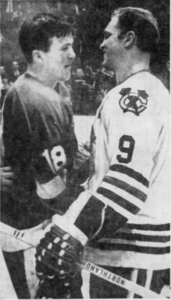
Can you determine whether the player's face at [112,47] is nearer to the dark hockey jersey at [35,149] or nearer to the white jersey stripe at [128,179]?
the dark hockey jersey at [35,149]

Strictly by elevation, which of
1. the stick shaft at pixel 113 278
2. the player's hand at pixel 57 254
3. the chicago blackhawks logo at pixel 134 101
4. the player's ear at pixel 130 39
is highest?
the player's ear at pixel 130 39

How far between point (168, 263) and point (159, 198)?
352 mm

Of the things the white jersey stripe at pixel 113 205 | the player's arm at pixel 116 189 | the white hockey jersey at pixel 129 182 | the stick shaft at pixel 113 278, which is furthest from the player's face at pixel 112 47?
the stick shaft at pixel 113 278

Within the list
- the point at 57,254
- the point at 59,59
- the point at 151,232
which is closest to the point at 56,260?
the point at 57,254

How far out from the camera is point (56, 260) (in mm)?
3244

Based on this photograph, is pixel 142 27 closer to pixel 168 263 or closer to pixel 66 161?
pixel 66 161

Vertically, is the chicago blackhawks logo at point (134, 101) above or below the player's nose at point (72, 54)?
below

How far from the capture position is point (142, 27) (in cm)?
325

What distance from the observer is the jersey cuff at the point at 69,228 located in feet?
10.6

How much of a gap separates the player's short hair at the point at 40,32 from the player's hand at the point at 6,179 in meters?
0.58

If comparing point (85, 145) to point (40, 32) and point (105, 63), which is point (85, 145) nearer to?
point (105, 63)

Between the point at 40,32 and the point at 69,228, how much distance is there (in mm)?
1024

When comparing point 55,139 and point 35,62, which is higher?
point 35,62

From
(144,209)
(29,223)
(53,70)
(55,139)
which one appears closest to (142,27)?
(53,70)
